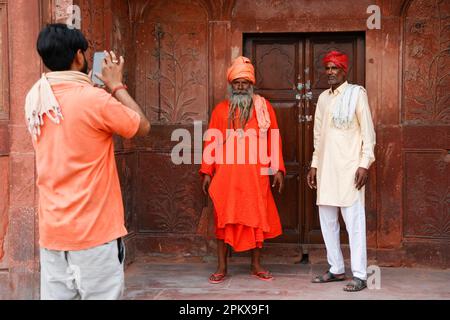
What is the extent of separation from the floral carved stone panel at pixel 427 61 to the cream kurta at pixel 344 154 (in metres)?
1.01

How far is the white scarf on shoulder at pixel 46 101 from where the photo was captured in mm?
3010

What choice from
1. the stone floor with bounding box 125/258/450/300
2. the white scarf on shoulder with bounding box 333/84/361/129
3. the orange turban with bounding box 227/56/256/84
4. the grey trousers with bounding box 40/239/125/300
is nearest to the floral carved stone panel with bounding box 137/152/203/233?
the stone floor with bounding box 125/258/450/300

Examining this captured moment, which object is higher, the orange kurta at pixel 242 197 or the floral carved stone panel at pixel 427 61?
the floral carved stone panel at pixel 427 61

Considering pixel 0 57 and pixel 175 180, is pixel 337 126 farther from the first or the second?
pixel 0 57

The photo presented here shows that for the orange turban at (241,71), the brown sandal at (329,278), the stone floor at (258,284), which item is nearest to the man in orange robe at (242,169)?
the orange turban at (241,71)

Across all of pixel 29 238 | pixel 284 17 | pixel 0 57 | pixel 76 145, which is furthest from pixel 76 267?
pixel 284 17

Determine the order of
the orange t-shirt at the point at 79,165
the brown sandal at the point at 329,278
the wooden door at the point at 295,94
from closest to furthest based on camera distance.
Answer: the orange t-shirt at the point at 79,165, the brown sandal at the point at 329,278, the wooden door at the point at 295,94

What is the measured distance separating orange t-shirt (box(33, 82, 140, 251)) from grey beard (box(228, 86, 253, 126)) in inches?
115

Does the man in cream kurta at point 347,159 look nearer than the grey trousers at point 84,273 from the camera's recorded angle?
No

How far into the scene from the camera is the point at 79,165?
9.84ft

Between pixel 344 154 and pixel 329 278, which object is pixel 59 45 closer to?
pixel 344 154

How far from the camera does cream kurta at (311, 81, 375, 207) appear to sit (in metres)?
5.46

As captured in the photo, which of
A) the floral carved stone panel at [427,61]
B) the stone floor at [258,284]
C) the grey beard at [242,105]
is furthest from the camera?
the floral carved stone panel at [427,61]

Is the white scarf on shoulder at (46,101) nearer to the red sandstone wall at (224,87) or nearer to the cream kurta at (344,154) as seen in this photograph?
the red sandstone wall at (224,87)
